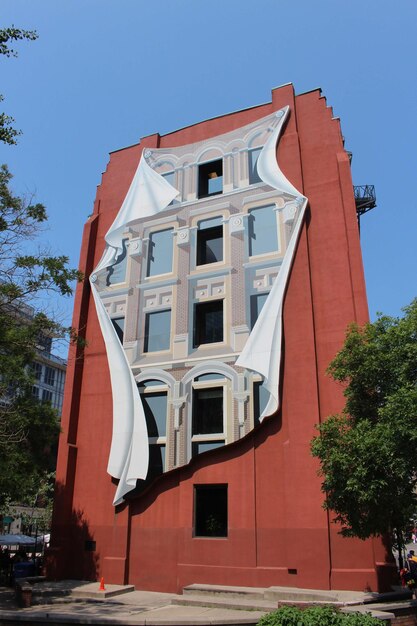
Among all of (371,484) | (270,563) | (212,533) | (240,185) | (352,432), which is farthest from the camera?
(240,185)

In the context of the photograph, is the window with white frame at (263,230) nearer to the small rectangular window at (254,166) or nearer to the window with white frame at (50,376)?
the small rectangular window at (254,166)

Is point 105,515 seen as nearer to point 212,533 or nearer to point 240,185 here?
point 212,533

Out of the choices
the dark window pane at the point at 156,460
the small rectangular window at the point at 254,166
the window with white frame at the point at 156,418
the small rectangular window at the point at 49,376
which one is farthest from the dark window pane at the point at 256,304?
the small rectangular window at the point at 49,376

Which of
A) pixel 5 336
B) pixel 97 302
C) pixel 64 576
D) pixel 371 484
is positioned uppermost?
pixel 97 302

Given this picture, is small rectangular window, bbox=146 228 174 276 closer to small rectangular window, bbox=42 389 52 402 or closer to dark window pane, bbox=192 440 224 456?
dark window pane, bbox=192 440 224 456

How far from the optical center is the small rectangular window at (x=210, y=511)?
750 inches

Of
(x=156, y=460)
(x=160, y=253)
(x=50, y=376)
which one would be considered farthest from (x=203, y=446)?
(x=50, y=376)

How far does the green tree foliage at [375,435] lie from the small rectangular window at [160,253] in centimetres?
1111

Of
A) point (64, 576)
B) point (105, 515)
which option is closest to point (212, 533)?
point (105, 515)

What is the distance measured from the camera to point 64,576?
2041 centimetres

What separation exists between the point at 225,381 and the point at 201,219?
8148 mm

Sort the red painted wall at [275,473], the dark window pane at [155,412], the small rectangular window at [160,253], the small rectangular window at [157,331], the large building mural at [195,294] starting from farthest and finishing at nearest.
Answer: the small rectangular window at [160,253] → the small rectangular window at [157,331] → the dark window pane at [155,412] → the large building mural at [195,294] → the red painted wall at [275,473]

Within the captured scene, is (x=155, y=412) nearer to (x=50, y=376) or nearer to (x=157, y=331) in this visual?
(x=157, y=331)

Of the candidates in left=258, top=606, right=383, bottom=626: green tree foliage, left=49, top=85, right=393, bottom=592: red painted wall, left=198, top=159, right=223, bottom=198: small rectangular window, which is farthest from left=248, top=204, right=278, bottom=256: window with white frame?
left=258, top=606, right=383, bottom=626: green tree foliage
